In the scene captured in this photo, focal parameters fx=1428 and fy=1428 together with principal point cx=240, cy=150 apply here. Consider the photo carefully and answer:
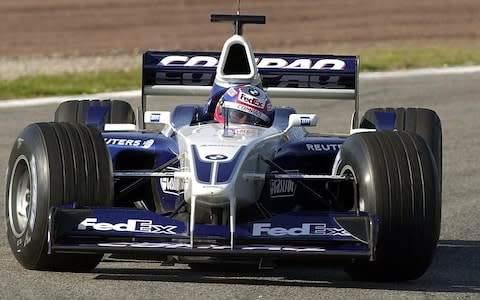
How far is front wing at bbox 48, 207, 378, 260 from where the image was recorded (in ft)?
27.8

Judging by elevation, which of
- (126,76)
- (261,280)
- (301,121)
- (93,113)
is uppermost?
(301,121)

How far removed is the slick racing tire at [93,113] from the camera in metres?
11.8

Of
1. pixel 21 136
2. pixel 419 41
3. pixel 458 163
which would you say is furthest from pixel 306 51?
pixel 21 136

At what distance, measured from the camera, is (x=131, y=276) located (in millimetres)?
8953

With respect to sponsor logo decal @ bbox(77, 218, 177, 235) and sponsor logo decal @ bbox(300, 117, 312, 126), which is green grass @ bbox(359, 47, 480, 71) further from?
sponsor logo decal @ bbox(77, 218, 177, 235)

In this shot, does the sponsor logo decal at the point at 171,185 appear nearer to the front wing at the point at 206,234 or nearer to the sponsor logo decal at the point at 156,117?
the sponsor logo decal at the point at 156,117

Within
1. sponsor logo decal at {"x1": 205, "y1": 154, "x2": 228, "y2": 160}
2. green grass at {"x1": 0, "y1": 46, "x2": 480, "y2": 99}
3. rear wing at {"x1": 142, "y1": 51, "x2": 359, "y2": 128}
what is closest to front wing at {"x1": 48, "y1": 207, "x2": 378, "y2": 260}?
sponsor logo decal at {"x1": 205, "y1": 154, "x2": 228, "y2": 160}

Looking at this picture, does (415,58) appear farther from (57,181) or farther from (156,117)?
(57,181)

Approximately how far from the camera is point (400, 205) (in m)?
8.70

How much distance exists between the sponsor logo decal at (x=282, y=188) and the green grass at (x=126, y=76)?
11163 mm

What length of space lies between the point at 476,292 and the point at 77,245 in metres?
2.42

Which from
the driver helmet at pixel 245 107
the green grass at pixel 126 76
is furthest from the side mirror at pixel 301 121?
the green grass at pixel 126 76

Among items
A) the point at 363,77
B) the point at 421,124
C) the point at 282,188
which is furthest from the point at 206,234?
the point at 363,77

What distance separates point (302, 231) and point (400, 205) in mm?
620
